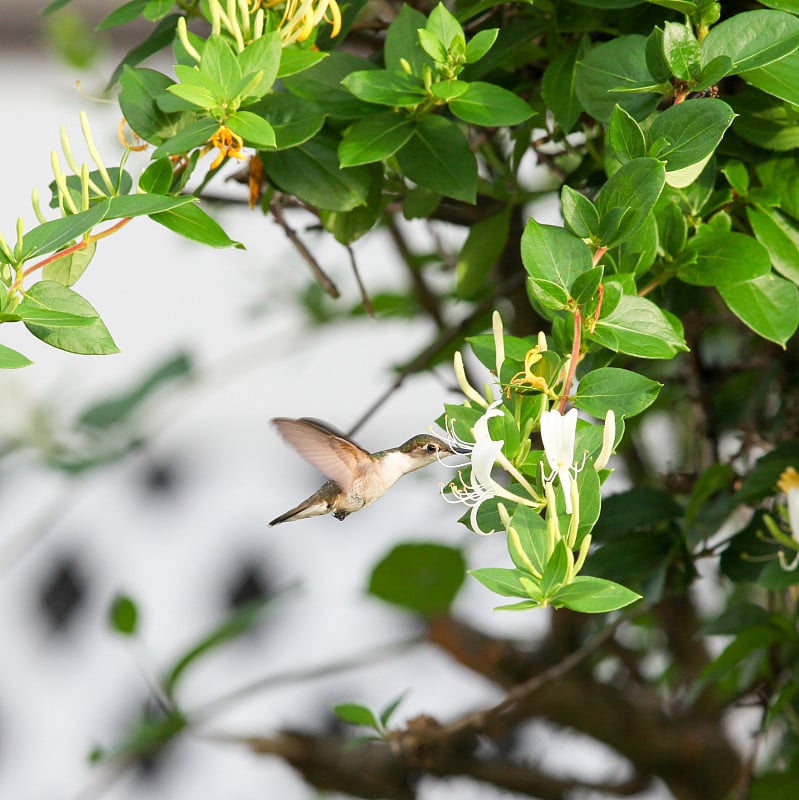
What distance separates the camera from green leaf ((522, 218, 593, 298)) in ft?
1.28

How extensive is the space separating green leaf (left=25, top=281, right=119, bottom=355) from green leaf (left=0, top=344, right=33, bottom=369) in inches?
1.0

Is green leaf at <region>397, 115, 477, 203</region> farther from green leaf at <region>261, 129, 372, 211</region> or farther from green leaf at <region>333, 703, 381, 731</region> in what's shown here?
green leaf at <region>333, 703, 381, 731</region>

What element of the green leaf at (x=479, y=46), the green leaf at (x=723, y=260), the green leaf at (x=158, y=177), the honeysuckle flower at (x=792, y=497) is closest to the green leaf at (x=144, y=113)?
the green leaf at (x=158, y=177)

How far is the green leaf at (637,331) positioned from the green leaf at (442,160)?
11 cm

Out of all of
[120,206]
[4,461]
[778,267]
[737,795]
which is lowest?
[737,795]

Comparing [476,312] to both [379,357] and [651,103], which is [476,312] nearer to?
[651,103]

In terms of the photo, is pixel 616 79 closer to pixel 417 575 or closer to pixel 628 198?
pixel 628 198

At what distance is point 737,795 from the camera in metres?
0.76

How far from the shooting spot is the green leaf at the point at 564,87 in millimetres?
509

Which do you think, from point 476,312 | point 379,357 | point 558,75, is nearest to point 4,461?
point 476,312

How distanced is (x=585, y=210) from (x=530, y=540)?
13 cm

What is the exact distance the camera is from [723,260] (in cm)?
47

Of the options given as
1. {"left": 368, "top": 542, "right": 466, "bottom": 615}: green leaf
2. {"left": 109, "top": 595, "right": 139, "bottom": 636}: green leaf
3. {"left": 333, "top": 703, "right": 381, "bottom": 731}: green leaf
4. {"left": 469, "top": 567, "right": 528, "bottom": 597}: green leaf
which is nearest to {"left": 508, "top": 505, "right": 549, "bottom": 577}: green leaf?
{"left": 469, "top": 567, "right": 528, "bottom": 597}: green leaf

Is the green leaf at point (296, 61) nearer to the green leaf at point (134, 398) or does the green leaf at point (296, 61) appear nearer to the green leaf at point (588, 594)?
the green leaf at point (588, 594)
